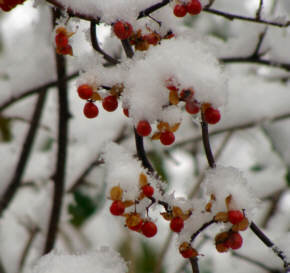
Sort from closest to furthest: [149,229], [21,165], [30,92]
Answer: [149,229], [30,92], [21,165]

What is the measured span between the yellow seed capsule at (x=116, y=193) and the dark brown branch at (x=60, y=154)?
51 cm

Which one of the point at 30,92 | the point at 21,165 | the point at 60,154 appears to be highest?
the point at 30,92

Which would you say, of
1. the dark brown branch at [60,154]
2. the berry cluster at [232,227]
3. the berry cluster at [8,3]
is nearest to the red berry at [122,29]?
the berry cluster at [8,3]

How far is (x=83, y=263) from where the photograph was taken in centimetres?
64

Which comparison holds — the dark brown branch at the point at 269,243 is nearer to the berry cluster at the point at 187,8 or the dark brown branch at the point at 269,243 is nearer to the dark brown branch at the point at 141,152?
the dark brown branch at the point at 141,152

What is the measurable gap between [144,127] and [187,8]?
0.18 m

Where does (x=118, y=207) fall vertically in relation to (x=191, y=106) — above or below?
below

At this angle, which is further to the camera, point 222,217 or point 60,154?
point 60,154

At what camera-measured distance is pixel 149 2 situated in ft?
1.98

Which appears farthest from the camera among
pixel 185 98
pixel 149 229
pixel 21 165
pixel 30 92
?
pixel 21 165

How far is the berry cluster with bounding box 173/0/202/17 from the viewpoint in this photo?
23.5 inches

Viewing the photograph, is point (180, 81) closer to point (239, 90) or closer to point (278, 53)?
point (278, 53)

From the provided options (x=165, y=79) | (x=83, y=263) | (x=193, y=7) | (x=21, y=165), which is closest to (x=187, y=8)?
(x=193, y=7)

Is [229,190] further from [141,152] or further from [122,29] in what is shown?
[122,29]
